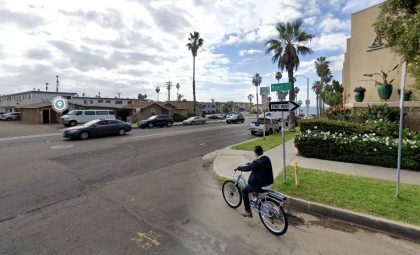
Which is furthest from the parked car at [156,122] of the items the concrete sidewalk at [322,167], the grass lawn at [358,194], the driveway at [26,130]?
the grass lawn at [358,194]

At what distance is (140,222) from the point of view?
4.96 metres

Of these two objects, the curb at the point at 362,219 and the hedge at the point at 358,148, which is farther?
the hedge at the point at 358,148

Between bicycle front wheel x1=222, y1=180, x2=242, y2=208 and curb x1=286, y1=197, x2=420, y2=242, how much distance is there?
117cm

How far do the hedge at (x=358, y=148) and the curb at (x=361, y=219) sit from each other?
498cm

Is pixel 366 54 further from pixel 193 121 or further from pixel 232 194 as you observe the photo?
pixel 193 121

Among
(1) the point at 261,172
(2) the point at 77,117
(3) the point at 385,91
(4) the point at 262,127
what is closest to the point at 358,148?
(3) the point at 385,91

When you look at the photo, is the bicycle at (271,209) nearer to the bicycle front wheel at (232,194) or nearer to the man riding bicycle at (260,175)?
the man riding bicycle at (260,175)

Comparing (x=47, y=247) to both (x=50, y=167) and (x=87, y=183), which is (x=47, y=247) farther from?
(x=50, y=167)

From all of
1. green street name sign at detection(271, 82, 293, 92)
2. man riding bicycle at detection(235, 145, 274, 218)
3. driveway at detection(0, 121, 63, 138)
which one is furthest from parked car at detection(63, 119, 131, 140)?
man riding bicycle at detection(235, 145, 274, 218)

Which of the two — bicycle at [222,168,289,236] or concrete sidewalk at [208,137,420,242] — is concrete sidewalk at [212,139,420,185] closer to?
concrete sidewalk at [208,137,420,242]

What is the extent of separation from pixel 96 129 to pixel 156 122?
13952 millimetres

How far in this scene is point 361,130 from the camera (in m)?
10.1

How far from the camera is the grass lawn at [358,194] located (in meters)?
5.06

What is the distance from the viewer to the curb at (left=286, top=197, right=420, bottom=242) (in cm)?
445
